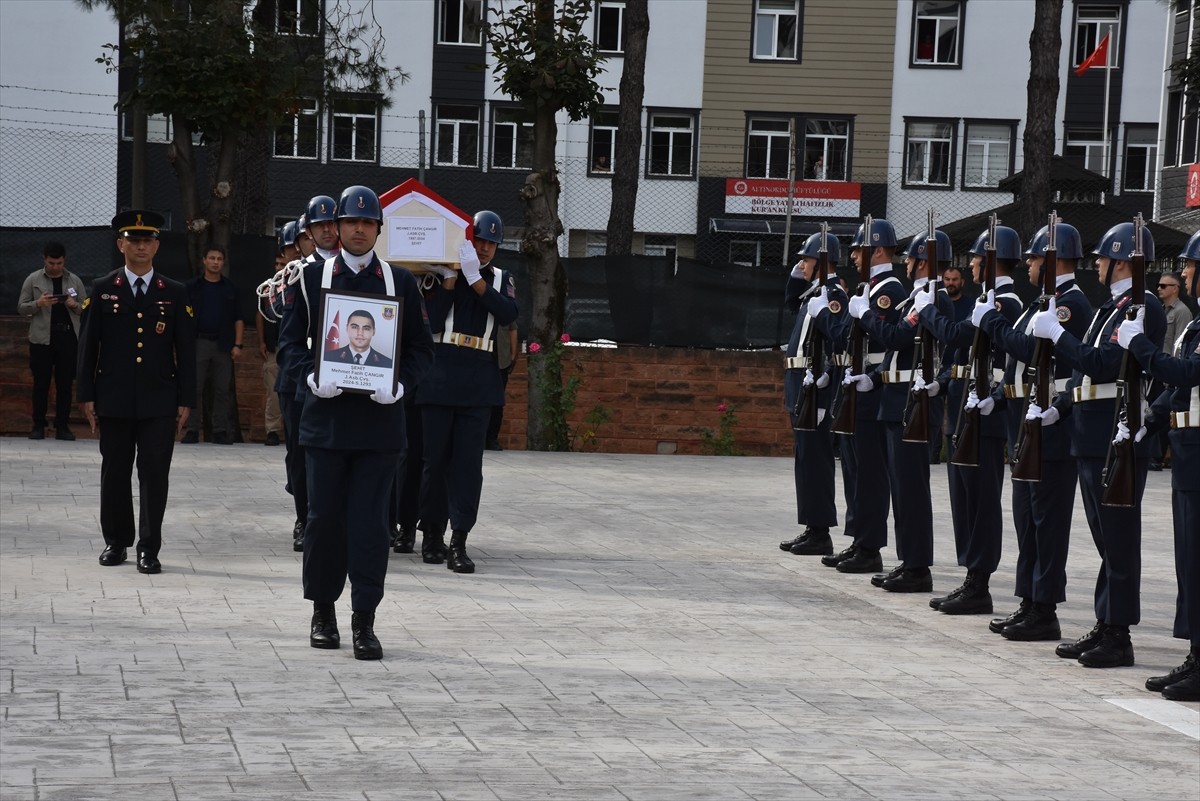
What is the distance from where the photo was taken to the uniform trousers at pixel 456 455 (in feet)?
34.1

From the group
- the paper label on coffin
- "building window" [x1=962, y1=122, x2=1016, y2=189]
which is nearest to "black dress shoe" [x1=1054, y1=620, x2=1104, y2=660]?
the paper label on coffin

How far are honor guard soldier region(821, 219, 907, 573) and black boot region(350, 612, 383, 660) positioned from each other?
13.4 ft

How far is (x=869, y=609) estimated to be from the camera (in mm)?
9547

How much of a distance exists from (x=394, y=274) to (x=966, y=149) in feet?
114

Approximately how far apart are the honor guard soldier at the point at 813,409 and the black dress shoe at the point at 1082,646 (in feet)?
11.1

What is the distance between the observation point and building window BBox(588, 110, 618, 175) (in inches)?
1519

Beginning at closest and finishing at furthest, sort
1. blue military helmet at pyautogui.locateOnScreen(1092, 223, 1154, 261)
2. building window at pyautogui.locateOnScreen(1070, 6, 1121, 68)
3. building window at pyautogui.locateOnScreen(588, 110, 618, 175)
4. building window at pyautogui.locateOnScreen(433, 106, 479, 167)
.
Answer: blue military helmet at pyautogui.locateOnScreen(1092, 223, 1154, 261) → building window at pyautogui.locateOnScreen(588, 110, 618, 175) → building window at pyautogui.locateOnScreen(433, 106, 479, 167) → building window at pyautogui.locateOnScreen(1070, 6, 1121, 68)

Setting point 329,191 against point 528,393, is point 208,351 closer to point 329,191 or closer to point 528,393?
point 528,393

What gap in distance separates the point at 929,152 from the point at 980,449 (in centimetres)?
3241

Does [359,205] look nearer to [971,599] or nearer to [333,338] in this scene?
[333,338]

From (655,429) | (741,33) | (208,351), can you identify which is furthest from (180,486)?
(741,33)

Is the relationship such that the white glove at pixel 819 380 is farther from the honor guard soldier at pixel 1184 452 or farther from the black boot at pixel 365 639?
the black boot at pixel 365 639

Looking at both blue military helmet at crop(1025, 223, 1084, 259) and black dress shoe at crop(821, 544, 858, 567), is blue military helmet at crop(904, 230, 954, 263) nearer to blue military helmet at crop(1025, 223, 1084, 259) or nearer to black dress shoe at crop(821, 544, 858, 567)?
blue military helmet at crop(1025, 223, 1084, 259)

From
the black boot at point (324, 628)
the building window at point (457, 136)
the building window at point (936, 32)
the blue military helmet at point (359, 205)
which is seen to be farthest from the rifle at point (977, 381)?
the building window at point (936, 32)
